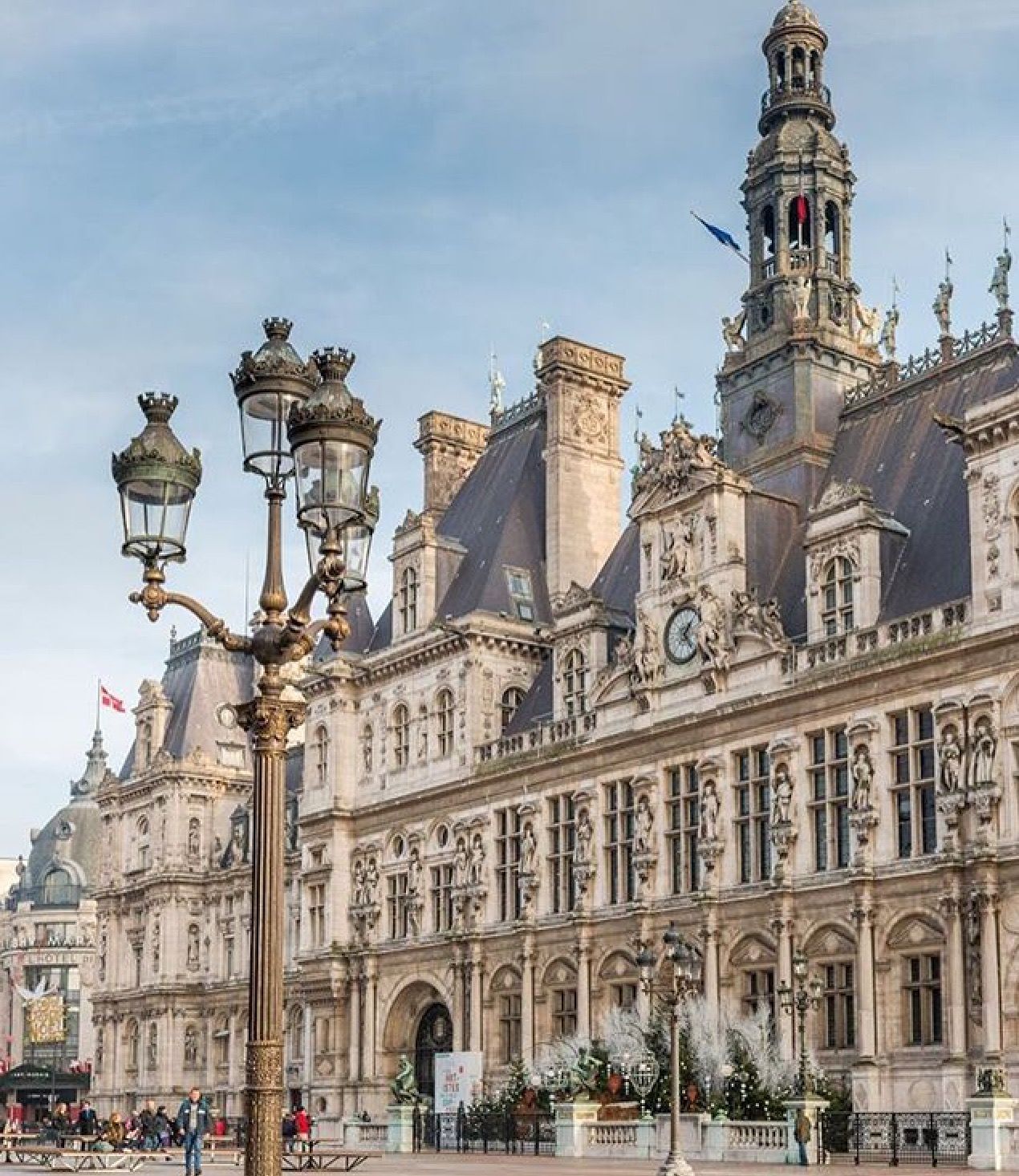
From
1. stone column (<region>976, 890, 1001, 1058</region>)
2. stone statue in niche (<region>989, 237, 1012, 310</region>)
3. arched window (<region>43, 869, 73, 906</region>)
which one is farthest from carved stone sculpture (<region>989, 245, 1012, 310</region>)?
arched window (<region>43, 869, 73, 906</region>)

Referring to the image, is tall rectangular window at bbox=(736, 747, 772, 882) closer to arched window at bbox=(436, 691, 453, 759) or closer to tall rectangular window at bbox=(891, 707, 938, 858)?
tall rectangular window at bbox=(891, 707, 938, 858)

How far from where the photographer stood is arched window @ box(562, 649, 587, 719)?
190 feet

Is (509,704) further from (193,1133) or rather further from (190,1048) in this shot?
(190,1048)

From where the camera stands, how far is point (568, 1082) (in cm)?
4909

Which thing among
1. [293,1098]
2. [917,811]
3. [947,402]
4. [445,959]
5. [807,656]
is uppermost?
[947,402]

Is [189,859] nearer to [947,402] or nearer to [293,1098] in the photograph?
[293,1098]

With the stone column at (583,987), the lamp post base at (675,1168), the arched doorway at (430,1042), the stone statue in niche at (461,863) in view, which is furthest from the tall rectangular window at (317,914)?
the lamp post base at (675,1168)

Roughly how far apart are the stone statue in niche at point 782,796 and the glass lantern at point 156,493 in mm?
32573

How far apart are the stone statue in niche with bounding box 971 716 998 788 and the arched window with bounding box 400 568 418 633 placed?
A: 2627 cm

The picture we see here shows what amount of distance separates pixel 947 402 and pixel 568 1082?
66.2 feet

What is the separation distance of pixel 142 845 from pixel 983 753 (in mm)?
56260

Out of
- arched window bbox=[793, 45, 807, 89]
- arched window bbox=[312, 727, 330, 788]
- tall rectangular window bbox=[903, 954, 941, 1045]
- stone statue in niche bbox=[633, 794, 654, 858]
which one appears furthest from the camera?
arched window bbox=[312, 727, 330, 788]

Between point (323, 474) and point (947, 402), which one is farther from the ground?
point (947, 402)

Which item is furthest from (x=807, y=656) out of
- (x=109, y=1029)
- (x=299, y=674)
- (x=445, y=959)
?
(x=109, y=1029)
